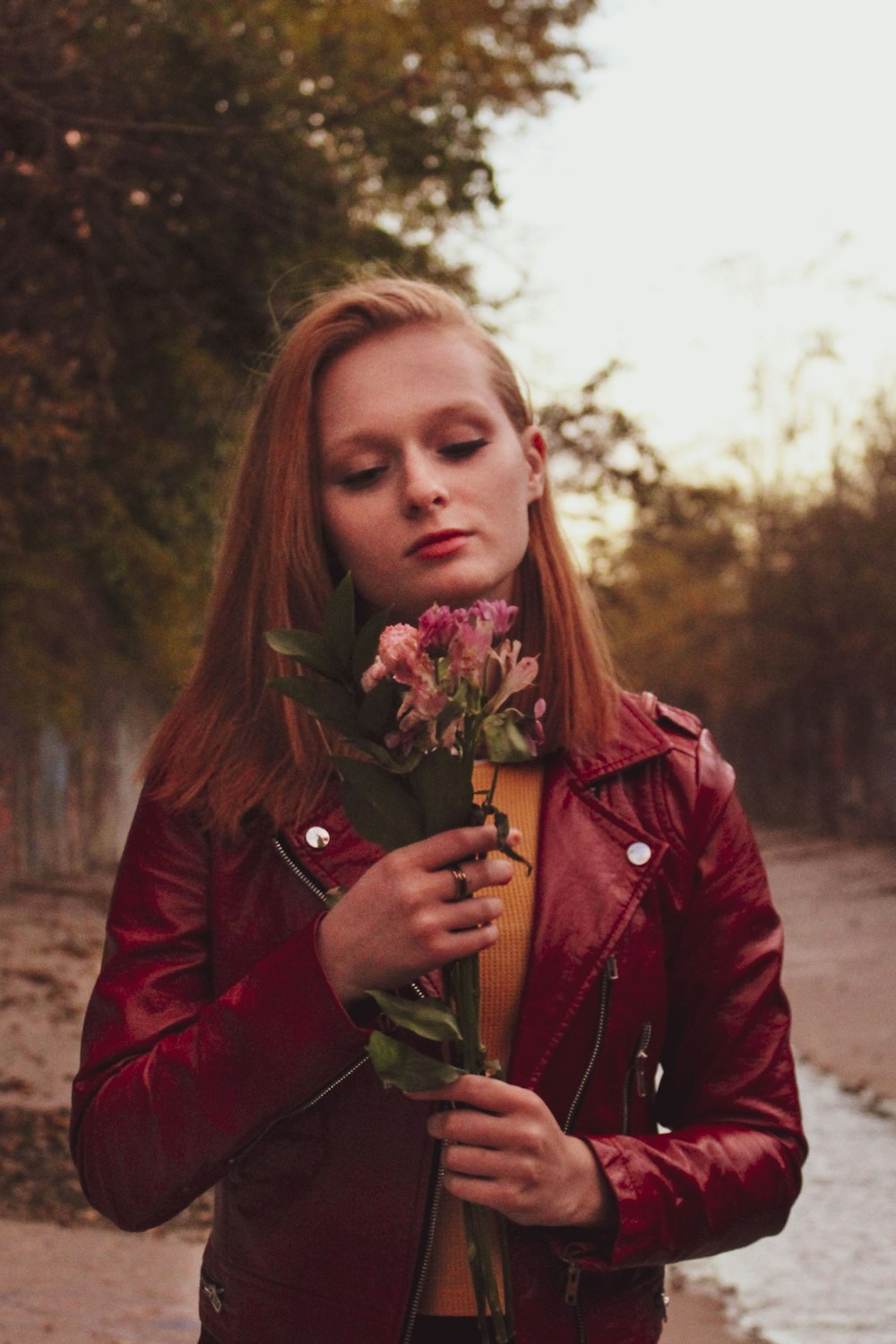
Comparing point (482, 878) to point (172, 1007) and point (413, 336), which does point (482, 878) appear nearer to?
point (172, 1007)

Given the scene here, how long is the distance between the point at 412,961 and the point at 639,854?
0.44 m

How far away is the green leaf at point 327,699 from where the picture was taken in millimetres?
1392

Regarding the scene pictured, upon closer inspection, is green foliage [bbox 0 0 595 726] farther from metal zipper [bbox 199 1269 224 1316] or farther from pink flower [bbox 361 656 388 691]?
pink flower [bbox 361 656 388 691]

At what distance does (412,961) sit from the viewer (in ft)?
4.86

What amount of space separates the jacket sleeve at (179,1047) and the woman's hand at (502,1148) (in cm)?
16

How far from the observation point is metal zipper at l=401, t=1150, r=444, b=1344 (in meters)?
1.68

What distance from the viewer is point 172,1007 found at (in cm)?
175

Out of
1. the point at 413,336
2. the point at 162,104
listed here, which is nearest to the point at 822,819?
the point at 162,104

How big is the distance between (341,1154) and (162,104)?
705 centimetres

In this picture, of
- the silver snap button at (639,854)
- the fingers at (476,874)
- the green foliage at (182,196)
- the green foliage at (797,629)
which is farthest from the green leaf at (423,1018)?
the green foliage at (797,629)

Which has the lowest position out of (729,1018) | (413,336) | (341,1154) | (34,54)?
(341,1154)

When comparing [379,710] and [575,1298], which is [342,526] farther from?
[575,1298]

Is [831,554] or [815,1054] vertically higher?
[831,554]

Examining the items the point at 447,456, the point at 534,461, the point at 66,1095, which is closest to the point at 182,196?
the point at 66,1095
